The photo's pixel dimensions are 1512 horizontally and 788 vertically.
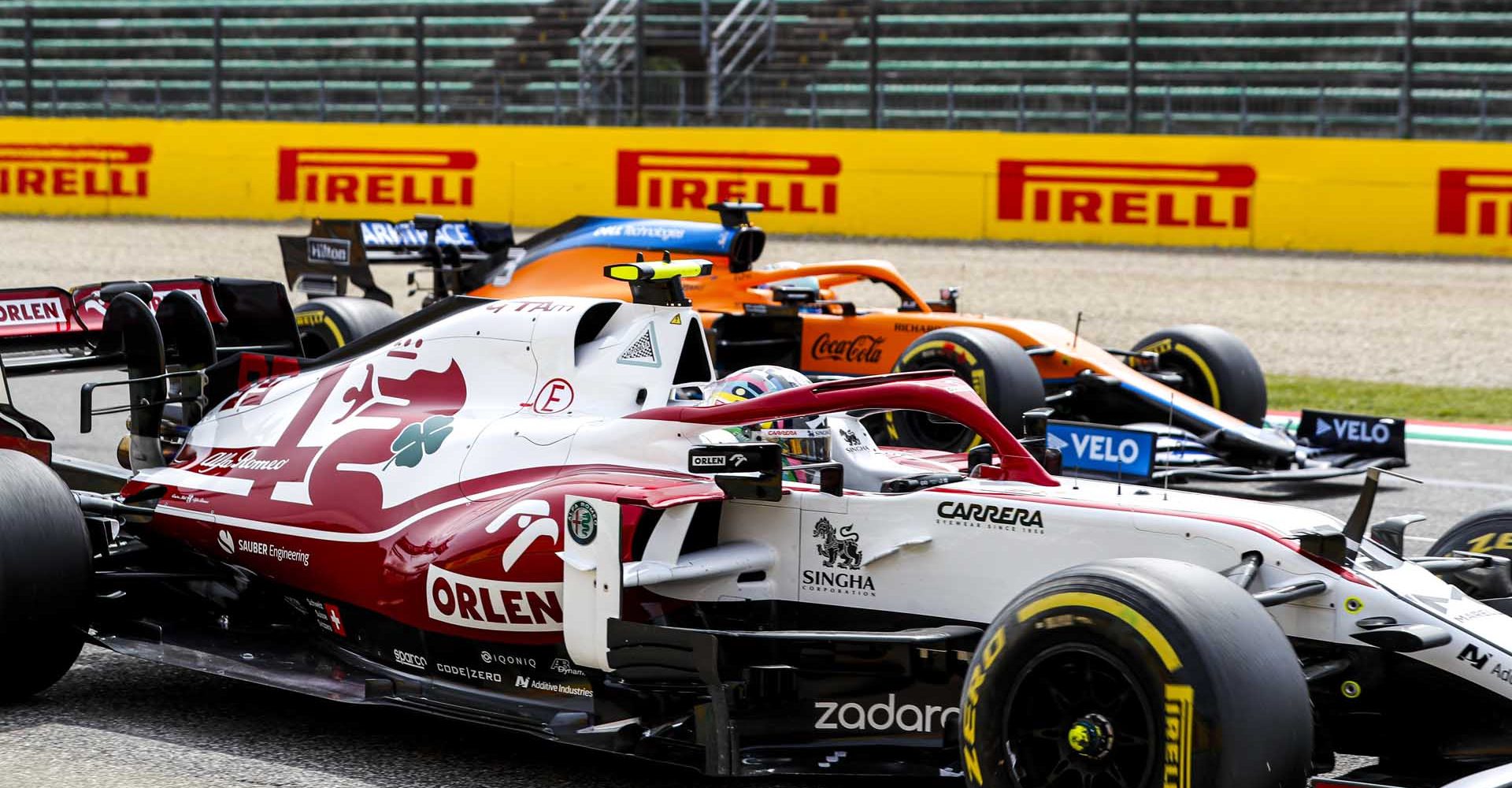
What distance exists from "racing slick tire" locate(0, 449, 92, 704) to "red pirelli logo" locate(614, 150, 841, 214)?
17.7m

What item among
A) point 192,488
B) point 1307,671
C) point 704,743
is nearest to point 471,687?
point 704,743

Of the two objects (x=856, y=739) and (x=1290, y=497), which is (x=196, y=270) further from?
(x=856, y=739)

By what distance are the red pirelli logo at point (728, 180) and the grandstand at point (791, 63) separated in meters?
1.30

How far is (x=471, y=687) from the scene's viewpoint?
18.0 ft

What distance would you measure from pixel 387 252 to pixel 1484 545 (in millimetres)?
8808

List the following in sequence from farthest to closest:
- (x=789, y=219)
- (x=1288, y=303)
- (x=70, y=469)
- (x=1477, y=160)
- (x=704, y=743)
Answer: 1. (x=789, y=219)
2. (x=1477, y=160)
3. (x=1288, y=303)
4. (x=70, y=469)
5. (x=704, y=743)

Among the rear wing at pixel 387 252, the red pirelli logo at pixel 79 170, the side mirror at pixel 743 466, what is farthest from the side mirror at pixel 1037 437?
the red pirelli logo at pixel 79 170

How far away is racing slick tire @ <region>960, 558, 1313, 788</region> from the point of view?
3.92 m

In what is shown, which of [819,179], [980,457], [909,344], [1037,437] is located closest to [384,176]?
[819,179]

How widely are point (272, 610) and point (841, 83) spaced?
21522 millimetres

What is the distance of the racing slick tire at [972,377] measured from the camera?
9594 mm

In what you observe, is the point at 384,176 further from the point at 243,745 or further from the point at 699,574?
the point at 699,574

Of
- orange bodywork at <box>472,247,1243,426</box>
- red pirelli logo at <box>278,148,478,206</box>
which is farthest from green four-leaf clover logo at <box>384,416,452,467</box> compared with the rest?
red pirelli logo at <box>278,148,478,206</box>

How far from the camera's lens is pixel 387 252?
42.2ft
